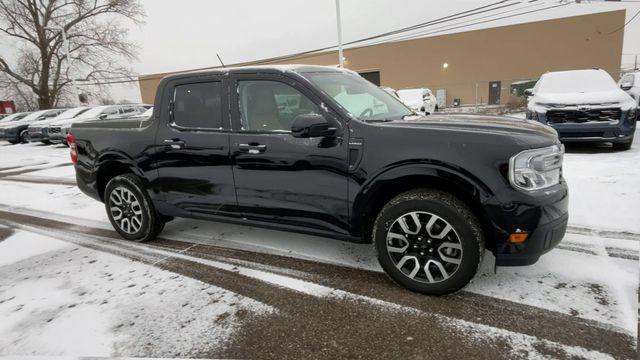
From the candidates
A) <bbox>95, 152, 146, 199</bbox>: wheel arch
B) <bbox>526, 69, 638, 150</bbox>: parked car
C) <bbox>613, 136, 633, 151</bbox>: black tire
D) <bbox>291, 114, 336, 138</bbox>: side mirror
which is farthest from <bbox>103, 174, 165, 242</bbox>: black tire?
<bbox>613, 136, 633, 151</bbox>: black tire

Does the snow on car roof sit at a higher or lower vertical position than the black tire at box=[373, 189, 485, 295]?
higher

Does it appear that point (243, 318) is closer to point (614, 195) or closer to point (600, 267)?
point (600, 267)

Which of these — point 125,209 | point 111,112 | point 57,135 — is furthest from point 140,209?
point 111,112

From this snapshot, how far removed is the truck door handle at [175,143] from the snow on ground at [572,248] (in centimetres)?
114

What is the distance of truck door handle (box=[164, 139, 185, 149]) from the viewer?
3751 mm

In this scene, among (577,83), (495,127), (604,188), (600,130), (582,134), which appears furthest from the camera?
(577,83)

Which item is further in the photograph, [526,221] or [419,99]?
[419,99]

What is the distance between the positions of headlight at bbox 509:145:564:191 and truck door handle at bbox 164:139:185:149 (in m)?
2.92

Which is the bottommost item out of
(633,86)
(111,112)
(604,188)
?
(604,188)

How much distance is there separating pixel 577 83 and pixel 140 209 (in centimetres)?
906

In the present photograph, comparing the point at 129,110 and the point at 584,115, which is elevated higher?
the point at 129,110

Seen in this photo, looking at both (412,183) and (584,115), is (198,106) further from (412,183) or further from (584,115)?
(584,115)

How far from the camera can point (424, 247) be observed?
2.79 m

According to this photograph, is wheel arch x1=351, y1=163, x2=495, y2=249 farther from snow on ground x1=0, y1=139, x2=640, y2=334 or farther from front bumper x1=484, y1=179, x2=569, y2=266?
snow on ground x1=0, y1=139, x2=640, y2=334
